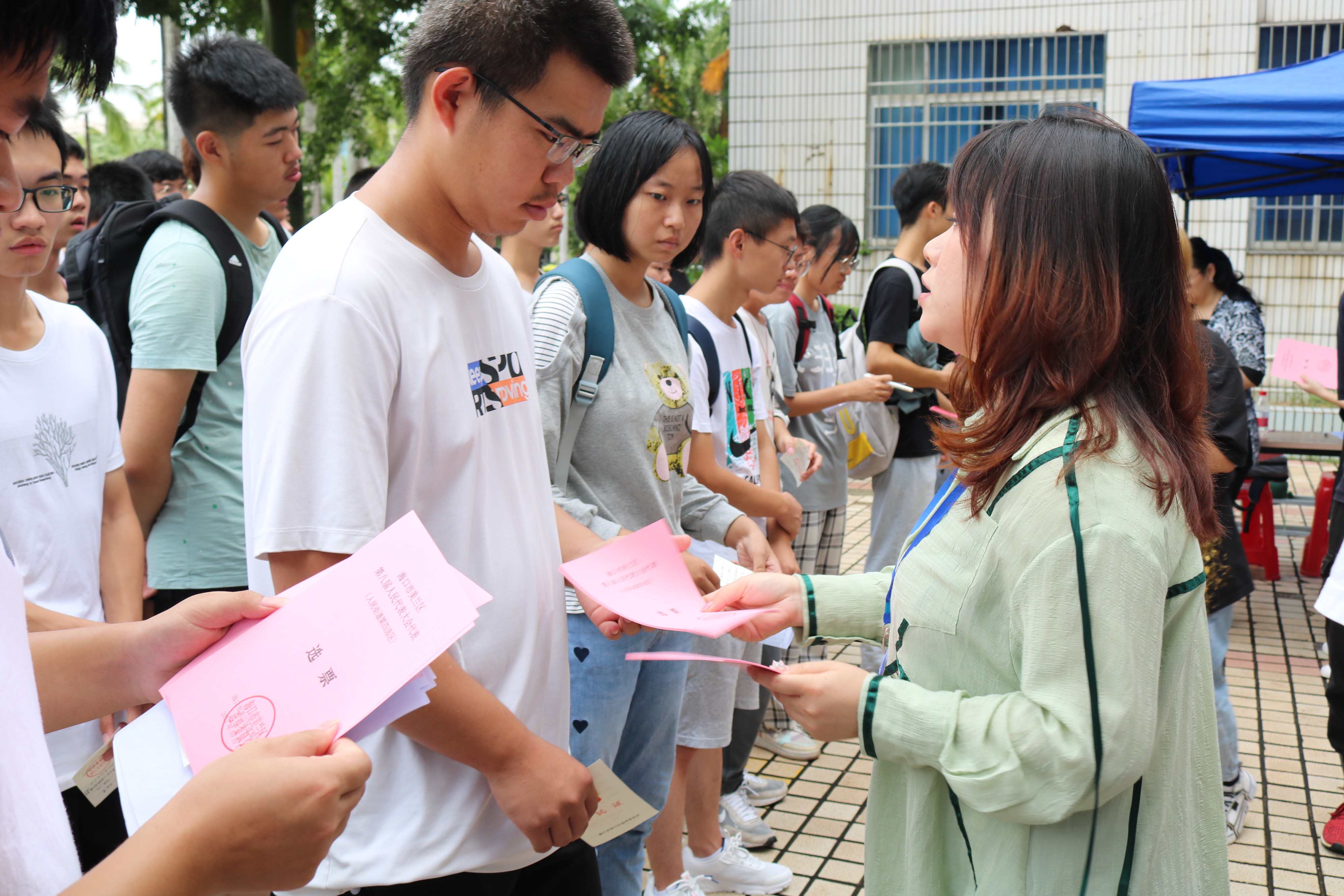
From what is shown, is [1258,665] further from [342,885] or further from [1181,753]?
[342,885]

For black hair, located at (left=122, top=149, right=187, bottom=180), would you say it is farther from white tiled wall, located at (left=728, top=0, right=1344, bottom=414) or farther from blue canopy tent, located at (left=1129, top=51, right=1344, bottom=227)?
white tiled wall, located at (left=728, top=0, right=1344, bottom=414)

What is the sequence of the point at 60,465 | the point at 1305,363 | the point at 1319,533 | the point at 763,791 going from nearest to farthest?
the point at 60,465, the point at 763,791, the point at 1305,363, the point at 1319,533

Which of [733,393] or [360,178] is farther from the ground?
[360,178]

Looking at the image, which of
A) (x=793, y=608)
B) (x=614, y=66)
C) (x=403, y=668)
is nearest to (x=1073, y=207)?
(x=614, y=66)

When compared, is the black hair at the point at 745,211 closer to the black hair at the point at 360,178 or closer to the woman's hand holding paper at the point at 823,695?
the black hair at the point at 360,178

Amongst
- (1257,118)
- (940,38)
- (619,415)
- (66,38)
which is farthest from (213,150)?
(940,38)

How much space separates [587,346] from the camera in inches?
90.7

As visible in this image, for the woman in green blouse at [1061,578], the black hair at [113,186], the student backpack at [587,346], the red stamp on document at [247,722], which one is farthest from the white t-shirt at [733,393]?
the black hair at [113,186]

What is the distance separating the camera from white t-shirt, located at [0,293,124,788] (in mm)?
1995

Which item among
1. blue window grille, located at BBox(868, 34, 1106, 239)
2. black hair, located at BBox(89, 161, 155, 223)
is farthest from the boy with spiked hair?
blue window grille, located at BBox(868, 34, 1106, 239)

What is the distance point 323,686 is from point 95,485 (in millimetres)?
1354

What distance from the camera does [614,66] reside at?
161cm

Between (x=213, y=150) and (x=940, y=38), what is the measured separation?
9.88 metres

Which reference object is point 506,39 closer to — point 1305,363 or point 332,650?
point 332,650
